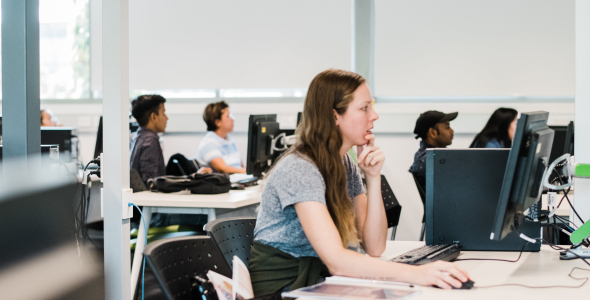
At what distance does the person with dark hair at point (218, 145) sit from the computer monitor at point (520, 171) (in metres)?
3.11

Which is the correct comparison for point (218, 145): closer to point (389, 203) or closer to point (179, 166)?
point (179, 166)

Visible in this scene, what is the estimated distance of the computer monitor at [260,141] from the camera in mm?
3417

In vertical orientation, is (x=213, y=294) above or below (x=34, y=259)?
above

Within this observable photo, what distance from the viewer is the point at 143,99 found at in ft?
13.1

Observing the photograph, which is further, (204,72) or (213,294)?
(204,72)

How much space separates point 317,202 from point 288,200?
8 centimetres

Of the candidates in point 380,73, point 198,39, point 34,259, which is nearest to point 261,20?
point 198,39

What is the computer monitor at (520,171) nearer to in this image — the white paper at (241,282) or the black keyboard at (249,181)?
the white paper at (241,282)

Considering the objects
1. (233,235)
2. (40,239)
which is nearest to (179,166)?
(40,239)

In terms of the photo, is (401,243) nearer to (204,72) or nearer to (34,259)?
(34,259)

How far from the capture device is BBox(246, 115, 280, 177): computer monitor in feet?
11.2

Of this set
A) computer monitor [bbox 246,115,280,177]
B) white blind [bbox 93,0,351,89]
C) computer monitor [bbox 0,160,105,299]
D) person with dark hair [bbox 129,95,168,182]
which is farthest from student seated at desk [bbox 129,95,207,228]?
white blind [bbox 93,0,351,89]

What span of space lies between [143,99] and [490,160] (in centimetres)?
292

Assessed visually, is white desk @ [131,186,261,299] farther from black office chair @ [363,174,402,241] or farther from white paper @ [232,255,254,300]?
white paper @ [232,255,254,300]
